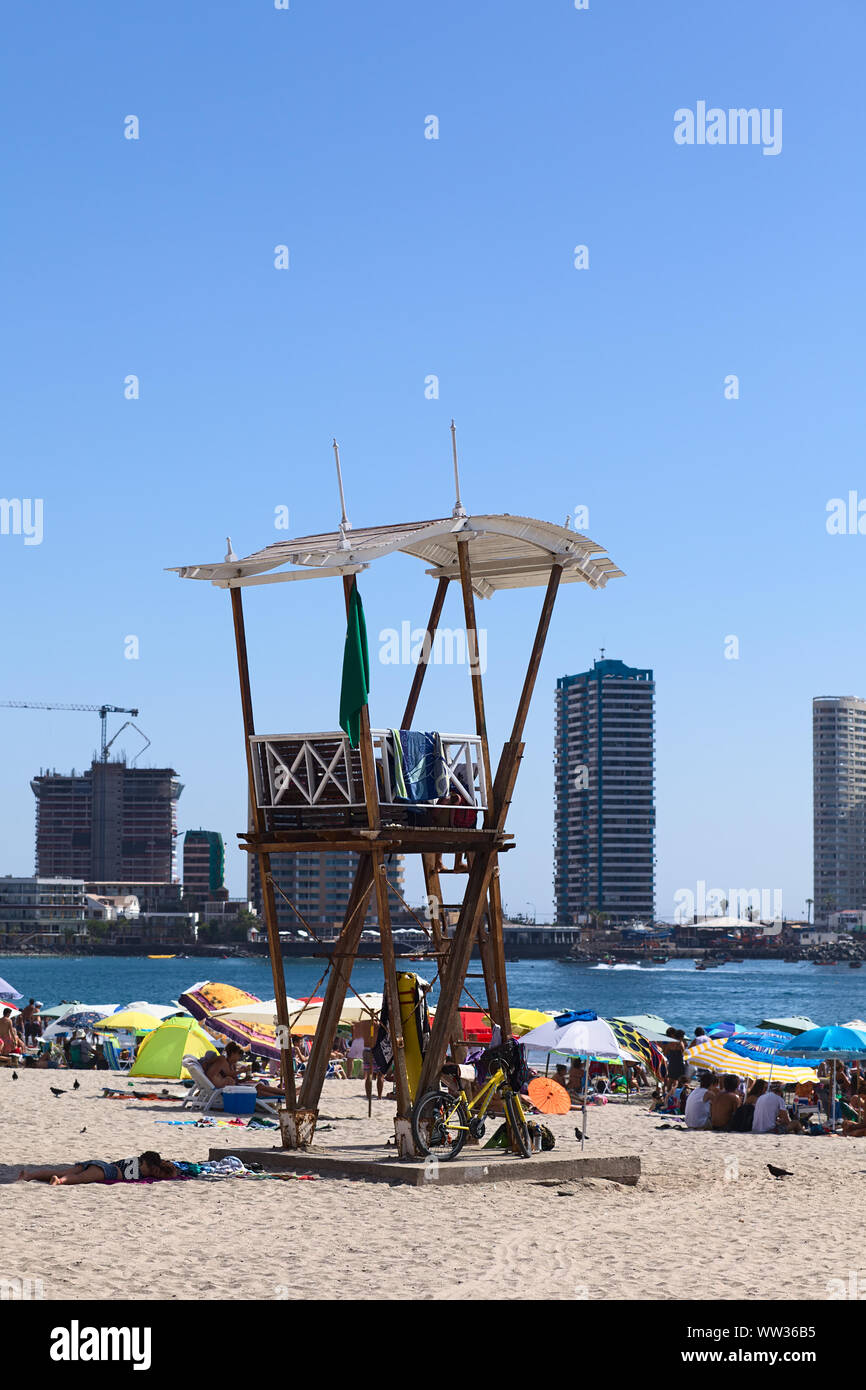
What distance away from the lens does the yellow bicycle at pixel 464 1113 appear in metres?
16.2

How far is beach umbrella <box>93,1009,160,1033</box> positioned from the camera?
34500 millimetres

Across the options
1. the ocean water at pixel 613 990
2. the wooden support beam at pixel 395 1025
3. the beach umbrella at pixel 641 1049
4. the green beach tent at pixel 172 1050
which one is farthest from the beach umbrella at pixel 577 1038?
the ocean water at pixel 613 990

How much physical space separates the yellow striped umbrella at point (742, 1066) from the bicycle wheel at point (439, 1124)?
35.3 feet

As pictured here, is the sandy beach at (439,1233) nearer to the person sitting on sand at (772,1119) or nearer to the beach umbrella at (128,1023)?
the person sitting on sand at (772,1119)

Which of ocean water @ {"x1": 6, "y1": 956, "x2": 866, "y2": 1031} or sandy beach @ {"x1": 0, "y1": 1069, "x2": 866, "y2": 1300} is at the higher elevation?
sandy beach @ {"x1": 0, "y1": 1069, "x2": 866, "y2": 1300}

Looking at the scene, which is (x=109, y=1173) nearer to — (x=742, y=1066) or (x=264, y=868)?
(x=264, y=868)

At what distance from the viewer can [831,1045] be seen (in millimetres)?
25734

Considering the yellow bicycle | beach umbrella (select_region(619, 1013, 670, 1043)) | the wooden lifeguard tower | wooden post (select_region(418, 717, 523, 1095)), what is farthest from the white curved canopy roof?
beach umbrella (select_region(619, 1013, 670, 1043))

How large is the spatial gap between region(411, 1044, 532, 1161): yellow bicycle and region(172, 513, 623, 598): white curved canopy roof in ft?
17.4

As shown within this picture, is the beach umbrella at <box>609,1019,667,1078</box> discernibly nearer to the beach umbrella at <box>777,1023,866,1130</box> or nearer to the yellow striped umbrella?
the yellow striped umbrella

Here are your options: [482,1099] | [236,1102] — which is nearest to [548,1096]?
[236,1102]

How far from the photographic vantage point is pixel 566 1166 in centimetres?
1642

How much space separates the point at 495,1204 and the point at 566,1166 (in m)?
2.07
